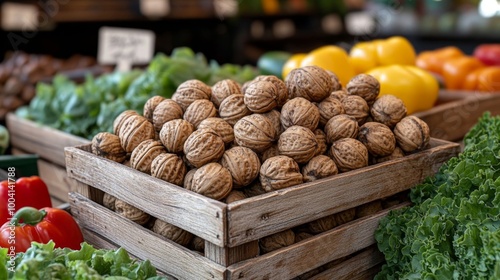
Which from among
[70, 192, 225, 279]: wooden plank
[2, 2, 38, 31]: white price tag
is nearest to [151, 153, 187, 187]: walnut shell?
[70, 192, 225, 279]: wooden plank

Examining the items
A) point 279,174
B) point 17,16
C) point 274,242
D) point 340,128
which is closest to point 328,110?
point 340,128

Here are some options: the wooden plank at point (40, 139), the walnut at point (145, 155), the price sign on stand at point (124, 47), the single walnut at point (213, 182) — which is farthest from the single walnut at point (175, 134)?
the price sign on stand at point (124, 47)

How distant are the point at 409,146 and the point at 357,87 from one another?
219 millimetres

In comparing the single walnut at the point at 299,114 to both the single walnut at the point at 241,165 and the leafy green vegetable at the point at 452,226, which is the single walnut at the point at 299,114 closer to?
the single walnut at the point at 241,165

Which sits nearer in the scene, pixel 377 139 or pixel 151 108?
pixel 377 139

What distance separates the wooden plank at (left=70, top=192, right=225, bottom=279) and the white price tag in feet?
8.26

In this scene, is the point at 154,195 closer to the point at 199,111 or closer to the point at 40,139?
the point at 199,111

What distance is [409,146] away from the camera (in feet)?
4.58

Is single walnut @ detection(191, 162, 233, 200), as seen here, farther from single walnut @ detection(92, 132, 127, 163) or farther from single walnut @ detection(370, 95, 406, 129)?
single walnut @ detection(370, 95, 406, 129)

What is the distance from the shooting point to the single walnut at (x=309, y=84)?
136 cm

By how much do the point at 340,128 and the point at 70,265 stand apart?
701 millimetres

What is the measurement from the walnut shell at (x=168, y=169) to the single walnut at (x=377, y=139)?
1.56 feet

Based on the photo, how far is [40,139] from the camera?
2.22 m

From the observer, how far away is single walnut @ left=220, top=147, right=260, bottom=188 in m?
1.18
